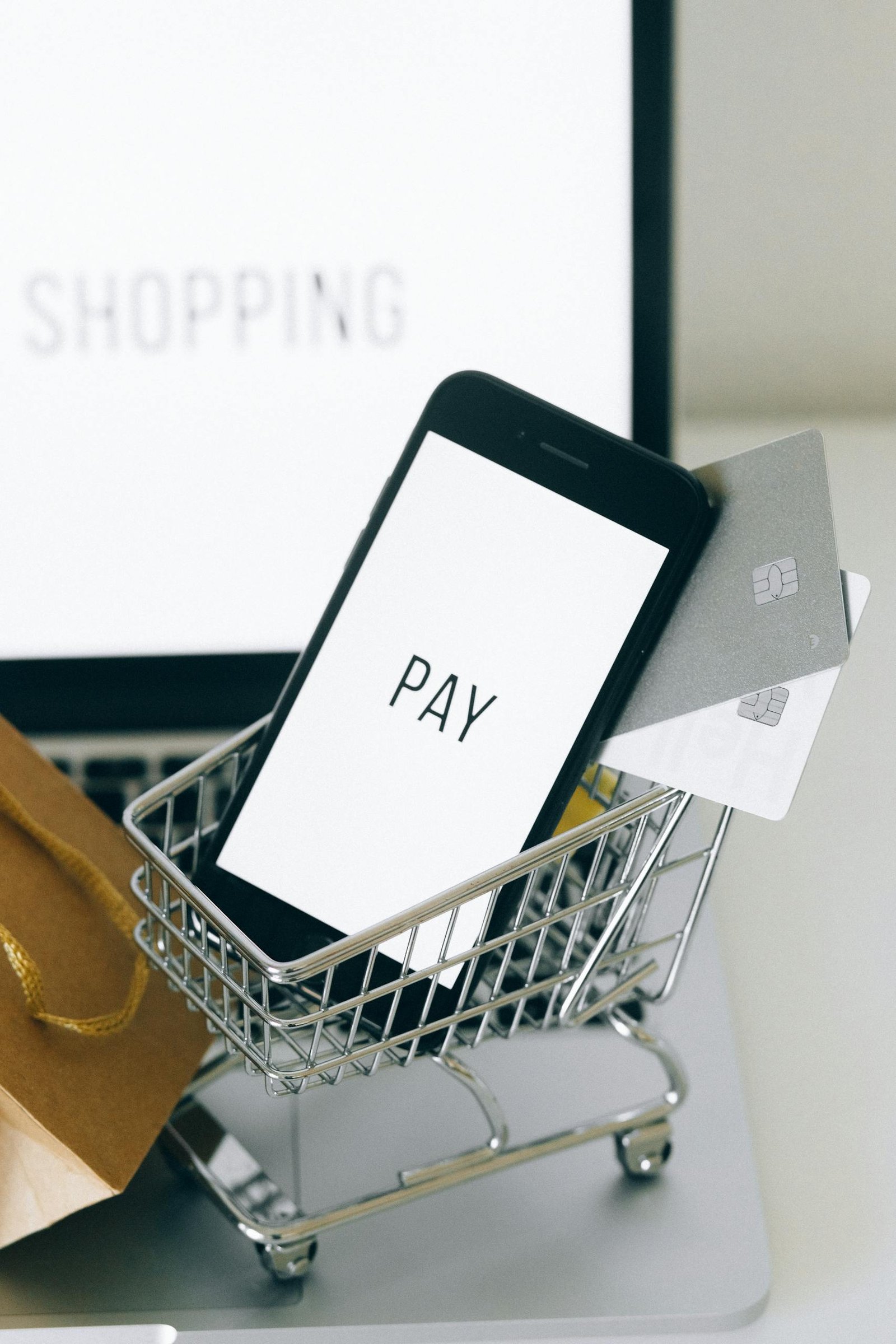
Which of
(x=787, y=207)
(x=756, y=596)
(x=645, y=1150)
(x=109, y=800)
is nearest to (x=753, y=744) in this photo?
(x=756, y=596)

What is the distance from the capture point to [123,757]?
678 millimetres

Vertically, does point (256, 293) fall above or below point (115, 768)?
above

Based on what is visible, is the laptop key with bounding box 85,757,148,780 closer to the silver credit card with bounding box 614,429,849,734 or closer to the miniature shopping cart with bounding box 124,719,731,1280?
the miniature shopping cart with bounding box 124,719,731,1280

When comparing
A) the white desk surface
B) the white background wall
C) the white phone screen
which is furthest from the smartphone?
the white background wall

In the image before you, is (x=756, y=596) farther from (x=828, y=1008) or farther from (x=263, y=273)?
(x=263, y=273)

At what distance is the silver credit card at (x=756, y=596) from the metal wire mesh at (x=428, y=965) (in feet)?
0.13

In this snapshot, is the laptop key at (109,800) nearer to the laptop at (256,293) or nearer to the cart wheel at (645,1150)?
the laptop at (256,293)

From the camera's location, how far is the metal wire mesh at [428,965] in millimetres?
392

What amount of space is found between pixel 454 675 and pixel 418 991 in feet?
0.36

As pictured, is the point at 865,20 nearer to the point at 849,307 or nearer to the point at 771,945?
the point at 849,307

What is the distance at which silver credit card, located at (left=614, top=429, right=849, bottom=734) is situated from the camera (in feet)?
1.32

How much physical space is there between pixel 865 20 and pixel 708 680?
0.74 meters

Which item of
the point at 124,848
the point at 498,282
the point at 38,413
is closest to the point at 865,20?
the point at 498,282

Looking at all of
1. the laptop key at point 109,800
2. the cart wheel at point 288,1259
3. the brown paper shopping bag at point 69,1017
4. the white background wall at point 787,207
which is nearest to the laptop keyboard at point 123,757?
the laptop key at point 109,800
